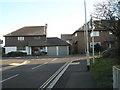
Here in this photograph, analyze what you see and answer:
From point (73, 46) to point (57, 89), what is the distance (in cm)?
4875

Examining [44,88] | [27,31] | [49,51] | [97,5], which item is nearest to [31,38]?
[27,31]

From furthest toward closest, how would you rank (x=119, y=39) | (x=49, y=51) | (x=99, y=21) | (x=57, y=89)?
(x=49, y=51) < (x=99, y=21) < (x=119, y=39) < (x=57, y=89)

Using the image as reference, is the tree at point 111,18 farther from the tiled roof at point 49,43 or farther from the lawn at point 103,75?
the tiled roof at point 49,43

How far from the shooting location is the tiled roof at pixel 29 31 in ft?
183

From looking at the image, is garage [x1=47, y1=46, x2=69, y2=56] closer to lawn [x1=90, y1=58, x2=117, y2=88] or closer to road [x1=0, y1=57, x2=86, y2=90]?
road [x1=0, y1=57, x2=86, y2=90]

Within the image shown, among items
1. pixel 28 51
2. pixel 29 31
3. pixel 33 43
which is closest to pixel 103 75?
pixel 33 43

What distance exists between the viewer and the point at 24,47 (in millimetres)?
53906

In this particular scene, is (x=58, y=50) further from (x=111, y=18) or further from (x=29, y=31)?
(x=111, y=18)

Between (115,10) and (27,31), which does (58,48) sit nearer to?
(27,31)

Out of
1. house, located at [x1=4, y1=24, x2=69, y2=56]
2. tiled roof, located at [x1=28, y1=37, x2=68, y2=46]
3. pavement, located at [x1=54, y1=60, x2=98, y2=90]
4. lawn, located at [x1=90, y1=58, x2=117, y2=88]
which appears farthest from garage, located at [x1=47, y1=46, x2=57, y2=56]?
pavement, located at [x1=54, y1=60, x2=98, y2=90]

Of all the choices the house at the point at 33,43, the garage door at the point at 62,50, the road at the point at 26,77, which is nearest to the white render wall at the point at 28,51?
the house at the point at 33,43

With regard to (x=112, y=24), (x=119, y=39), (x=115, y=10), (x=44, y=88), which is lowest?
(x=44, y=88)

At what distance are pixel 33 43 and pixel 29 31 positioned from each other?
5759mm

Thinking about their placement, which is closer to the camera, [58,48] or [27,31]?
[58,48]
